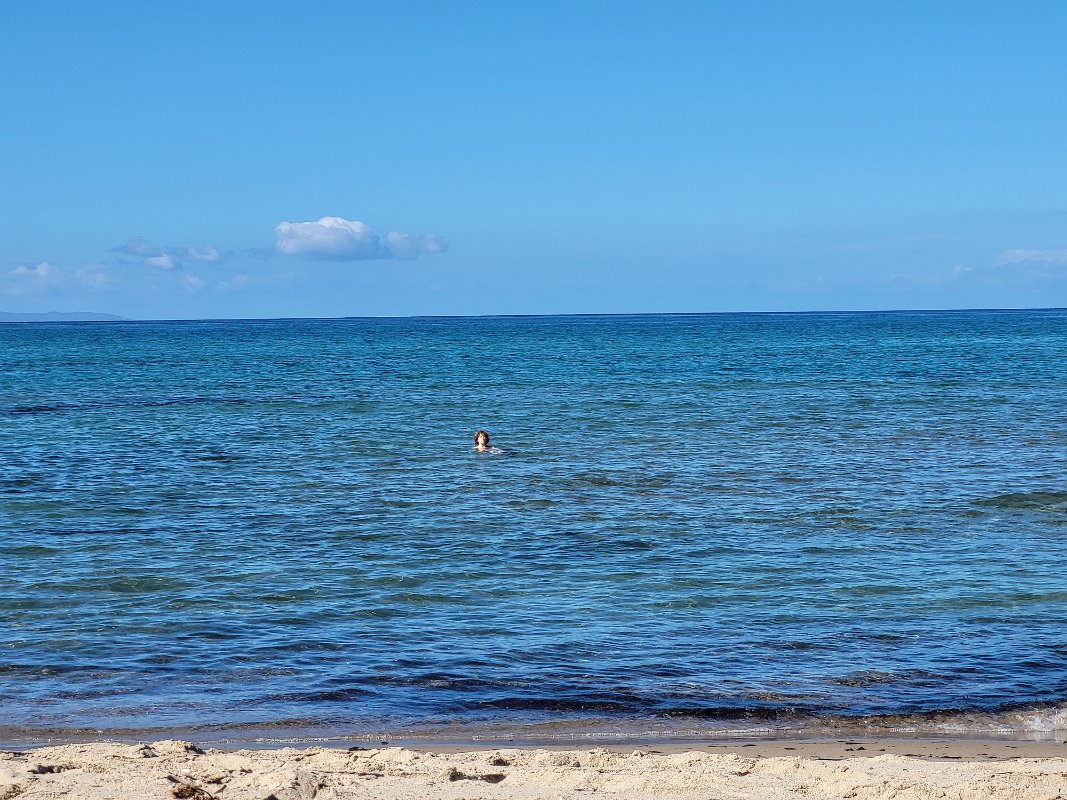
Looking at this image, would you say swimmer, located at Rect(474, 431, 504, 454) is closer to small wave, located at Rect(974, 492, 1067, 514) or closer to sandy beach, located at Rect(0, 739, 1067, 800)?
small wave, located at Rect(974, 492, 1067, 514)

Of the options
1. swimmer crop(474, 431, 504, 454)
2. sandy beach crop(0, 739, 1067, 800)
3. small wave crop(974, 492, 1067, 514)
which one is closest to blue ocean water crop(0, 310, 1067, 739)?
→ small wave crop(974, 492, 1067, 514)

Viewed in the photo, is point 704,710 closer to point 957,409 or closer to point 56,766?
point 56,766

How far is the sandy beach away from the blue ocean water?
1.03 metres

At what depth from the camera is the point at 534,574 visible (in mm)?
15195

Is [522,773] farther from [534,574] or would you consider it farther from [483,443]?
[483,443]

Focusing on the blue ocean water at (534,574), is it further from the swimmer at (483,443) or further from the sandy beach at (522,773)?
the sandy beach at (522,773)

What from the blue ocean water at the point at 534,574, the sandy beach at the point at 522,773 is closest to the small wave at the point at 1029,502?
the blue ocean water at the point at 534,574

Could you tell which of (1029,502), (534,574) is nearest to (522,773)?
(534,574)

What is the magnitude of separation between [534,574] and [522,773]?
690cm

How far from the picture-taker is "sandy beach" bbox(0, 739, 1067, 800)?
7.77 meters

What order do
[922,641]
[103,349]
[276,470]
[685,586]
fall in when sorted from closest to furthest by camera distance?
1. [922,641]
2. [685,586]
3. [276,470]
4. [103,349]

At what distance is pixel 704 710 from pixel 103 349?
93.9m

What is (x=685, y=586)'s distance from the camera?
14586mm

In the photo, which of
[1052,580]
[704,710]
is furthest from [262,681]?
[1052,580]
